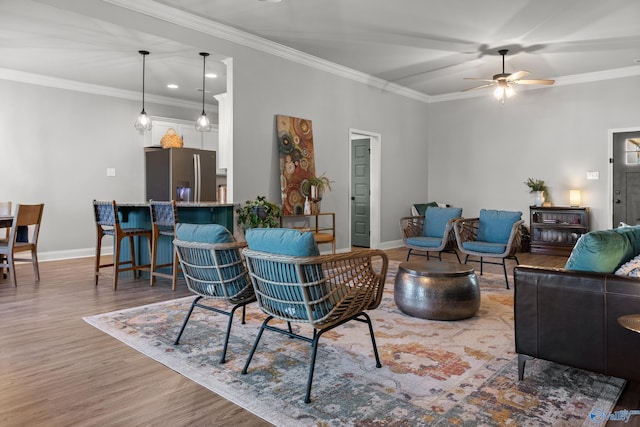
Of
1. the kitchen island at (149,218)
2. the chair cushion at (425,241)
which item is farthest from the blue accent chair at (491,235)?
the kitchen island at (149,218)

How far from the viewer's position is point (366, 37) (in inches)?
216

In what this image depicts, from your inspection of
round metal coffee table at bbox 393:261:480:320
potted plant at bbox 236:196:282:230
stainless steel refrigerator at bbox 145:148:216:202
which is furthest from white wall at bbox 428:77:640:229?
round metal coffee table at bbox 393:261:480:320

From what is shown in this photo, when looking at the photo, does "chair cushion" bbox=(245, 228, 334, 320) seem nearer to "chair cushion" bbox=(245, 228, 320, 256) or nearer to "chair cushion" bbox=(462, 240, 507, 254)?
"chair cushion" bbox=(245, 228, 320, 256)

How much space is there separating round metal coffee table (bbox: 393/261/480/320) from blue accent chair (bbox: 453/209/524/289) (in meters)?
1.41

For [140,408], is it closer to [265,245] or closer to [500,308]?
[265,245]

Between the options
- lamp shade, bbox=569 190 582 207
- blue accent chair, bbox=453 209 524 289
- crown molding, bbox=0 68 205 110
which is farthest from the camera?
lamp shade, bbox=569 190 582 207

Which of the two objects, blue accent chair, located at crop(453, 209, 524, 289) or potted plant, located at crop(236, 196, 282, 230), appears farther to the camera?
potted plant, located at crop(236, 196, 282, 230)

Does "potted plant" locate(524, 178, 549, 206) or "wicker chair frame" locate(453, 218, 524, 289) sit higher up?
"potted plant" locate(524, 178, 549, 206)

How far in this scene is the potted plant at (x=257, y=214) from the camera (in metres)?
5.30

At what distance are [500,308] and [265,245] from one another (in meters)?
2.45

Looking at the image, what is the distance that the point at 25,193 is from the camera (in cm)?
650

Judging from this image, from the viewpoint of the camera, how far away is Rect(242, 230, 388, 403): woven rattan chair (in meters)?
2.11

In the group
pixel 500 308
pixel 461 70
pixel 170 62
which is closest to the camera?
pixel 500 308

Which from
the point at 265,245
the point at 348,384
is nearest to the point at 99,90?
the point at 265,245
